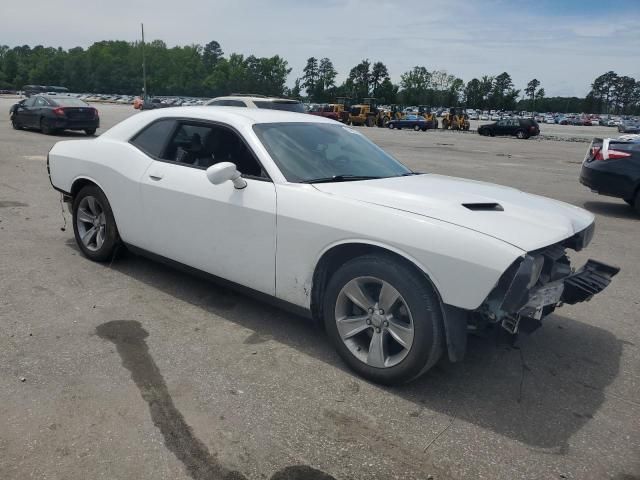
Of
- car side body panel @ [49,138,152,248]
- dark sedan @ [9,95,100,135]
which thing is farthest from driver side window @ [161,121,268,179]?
dark sedan @ [9,95,100,135]

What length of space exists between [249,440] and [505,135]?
1522 inches

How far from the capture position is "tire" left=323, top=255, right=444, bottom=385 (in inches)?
119

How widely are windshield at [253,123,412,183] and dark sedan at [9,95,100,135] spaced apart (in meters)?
16.1

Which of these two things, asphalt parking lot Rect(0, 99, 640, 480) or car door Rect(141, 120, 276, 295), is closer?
asphalt parking lot Rect(0, 99, 640, 480)

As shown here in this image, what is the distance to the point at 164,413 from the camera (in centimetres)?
294

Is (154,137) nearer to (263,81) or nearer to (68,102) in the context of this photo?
(68,102)

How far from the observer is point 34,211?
7449mm

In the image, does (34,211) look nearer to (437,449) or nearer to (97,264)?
(97,264)

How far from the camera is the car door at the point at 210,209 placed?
12.2 feet

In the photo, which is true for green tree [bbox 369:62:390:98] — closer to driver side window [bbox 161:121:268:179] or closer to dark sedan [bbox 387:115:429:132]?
dark sedan [bbox 387:115:429:132]

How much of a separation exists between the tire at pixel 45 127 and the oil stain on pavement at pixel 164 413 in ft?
55.4

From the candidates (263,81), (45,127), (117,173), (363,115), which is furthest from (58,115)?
(263,81)

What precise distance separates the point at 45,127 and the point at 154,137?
16.3m

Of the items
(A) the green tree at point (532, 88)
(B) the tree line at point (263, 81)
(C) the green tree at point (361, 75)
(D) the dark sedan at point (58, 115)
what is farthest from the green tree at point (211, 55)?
(D) the dark sedan at point (58, 115)
